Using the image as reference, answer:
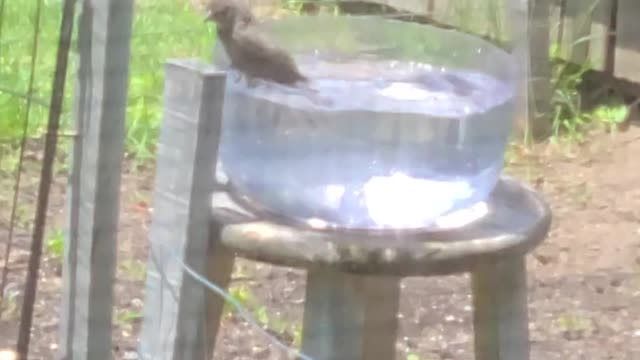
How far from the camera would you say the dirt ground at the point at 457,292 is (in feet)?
5.76

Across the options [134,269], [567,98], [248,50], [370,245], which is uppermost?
[248,50]

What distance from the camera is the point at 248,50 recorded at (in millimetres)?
1076

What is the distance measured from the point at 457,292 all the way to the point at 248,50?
89 centimetres

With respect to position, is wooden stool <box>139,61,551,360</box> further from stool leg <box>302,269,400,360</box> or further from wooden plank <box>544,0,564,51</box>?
wooden plank <box>544,0,564,51</box>

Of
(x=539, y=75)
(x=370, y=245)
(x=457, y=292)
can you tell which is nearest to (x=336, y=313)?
(x=370, y=245)

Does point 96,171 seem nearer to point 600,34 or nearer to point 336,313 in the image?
point 336,313

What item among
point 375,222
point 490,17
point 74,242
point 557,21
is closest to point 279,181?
point 375,222

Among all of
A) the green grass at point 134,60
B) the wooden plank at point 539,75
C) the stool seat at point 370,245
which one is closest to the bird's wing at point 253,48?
the stool seat at point 370,245

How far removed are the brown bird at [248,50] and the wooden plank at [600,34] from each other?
5.73ft

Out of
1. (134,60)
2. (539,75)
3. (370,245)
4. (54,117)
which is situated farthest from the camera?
(539,75)

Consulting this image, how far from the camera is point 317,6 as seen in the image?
1.57 metres

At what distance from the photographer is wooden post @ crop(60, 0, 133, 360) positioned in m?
1.10

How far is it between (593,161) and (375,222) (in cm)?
149

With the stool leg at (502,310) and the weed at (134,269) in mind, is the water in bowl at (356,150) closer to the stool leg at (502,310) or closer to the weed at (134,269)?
the stool leg at (502,310)
